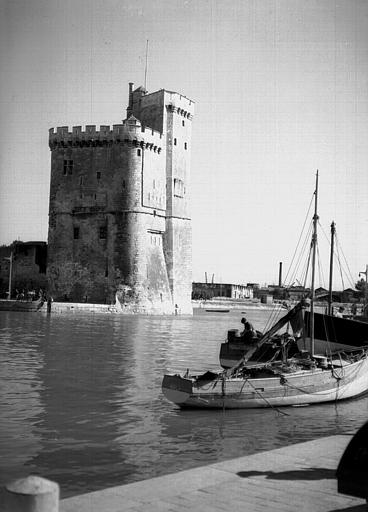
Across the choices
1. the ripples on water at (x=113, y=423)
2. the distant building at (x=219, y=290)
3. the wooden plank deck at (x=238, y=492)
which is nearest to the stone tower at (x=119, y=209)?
the ripples on water at (x=113, y=423)

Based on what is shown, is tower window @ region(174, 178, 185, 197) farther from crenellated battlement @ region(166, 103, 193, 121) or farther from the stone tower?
crenellated battlement @ region(166, 103, 193, 121)

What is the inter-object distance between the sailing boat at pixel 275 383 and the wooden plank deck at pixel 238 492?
21.0 feet

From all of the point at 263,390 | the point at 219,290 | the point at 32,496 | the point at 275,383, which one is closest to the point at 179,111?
the point at 275,383

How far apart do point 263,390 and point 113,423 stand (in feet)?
11.7

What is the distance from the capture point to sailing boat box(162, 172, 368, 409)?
1283cm

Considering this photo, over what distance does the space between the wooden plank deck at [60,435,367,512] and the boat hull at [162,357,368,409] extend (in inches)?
251

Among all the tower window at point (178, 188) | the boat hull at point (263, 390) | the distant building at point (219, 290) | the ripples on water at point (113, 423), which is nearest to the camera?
the ripples on water at point (113, 423)

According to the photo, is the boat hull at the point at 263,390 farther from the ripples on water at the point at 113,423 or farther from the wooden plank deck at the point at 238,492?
the wooden plank deck at the point at 238,492

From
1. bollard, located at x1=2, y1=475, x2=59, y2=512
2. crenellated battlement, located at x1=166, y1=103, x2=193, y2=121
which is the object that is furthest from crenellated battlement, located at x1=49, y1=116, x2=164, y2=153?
bollard, located at x1=2, y1=475, x2=59, y2=512

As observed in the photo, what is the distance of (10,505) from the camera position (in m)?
3.58

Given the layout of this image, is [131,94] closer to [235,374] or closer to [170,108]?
[170,108]

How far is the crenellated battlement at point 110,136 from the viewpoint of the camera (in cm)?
5047

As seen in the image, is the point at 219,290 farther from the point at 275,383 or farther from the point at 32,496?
the point at 32,496

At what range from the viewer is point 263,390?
1332 centimetres
